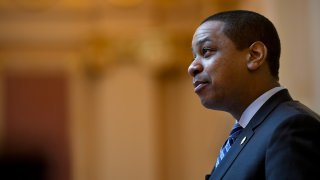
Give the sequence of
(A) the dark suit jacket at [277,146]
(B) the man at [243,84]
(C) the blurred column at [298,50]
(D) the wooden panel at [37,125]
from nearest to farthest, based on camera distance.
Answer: (A) the dark suit jacket at [277,146], (B) the man at [243,84], (C) the blurred column at [298,50], (D) the wooden panel at [37,125]

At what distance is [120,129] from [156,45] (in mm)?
1274

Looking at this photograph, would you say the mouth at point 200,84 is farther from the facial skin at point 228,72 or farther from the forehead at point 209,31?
the forehead at point 209,31

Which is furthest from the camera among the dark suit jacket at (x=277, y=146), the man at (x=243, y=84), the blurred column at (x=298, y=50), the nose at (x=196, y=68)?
the blurred column at (x=298, y=50)

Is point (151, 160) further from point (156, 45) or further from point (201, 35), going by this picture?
point (201, 35)

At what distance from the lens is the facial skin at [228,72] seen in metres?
1.94

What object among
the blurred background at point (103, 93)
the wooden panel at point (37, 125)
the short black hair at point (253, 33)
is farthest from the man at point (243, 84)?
the wooden panel at point (37, 125)

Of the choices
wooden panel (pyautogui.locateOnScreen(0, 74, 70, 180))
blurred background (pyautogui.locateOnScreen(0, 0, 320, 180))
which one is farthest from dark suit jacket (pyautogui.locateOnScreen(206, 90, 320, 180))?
wooden panel (pyautogui.locateOnScreen(0, 74, 70, 180))

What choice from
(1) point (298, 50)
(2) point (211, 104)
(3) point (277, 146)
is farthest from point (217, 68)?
(1) point (298, 50)

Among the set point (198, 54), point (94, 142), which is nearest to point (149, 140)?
point (94, 142)

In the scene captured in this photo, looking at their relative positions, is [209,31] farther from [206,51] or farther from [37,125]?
[37,125]

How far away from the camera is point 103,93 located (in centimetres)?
711

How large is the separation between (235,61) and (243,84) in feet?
0.31

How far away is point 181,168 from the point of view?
7066 millimetres

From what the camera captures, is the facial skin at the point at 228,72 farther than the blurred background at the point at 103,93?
No
